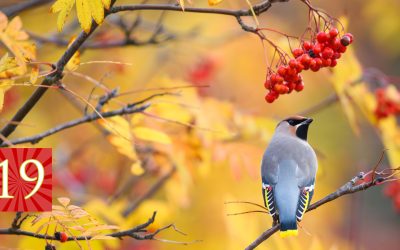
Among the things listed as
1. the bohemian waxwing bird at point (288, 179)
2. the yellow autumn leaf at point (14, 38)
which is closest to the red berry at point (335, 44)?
the bohemian waxwing bird at point (288, 179)

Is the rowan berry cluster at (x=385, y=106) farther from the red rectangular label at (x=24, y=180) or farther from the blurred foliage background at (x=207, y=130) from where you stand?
the red rectangular label at (x=24, y=180)

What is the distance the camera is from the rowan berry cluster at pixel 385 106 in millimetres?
3348

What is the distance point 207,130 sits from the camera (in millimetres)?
2254

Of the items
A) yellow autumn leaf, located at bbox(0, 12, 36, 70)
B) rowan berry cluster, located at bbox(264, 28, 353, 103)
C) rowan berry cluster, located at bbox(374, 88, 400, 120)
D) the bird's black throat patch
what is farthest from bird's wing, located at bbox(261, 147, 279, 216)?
rowan berry cluster, located at bbox(374, 88, 400, 120)

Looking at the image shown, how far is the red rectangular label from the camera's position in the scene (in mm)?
2236

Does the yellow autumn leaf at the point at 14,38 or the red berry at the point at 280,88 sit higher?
the yellow autumn leaf at the point at 14,38

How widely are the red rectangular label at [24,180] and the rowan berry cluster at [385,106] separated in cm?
155

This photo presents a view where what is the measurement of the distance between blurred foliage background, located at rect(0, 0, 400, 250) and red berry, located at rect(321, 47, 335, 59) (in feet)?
1.48

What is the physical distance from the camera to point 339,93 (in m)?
3.04

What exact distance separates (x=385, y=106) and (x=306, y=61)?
1340mm

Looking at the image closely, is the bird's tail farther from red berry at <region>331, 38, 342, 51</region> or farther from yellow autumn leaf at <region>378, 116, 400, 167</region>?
yellow autumn leaf at <region>378, 116, 400, 167</region>

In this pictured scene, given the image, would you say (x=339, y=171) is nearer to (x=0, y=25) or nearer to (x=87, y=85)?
(x=87, y=85)

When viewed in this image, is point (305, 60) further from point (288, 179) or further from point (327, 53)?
point (288, 179)

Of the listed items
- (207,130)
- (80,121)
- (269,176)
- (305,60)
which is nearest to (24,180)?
(80,121)
